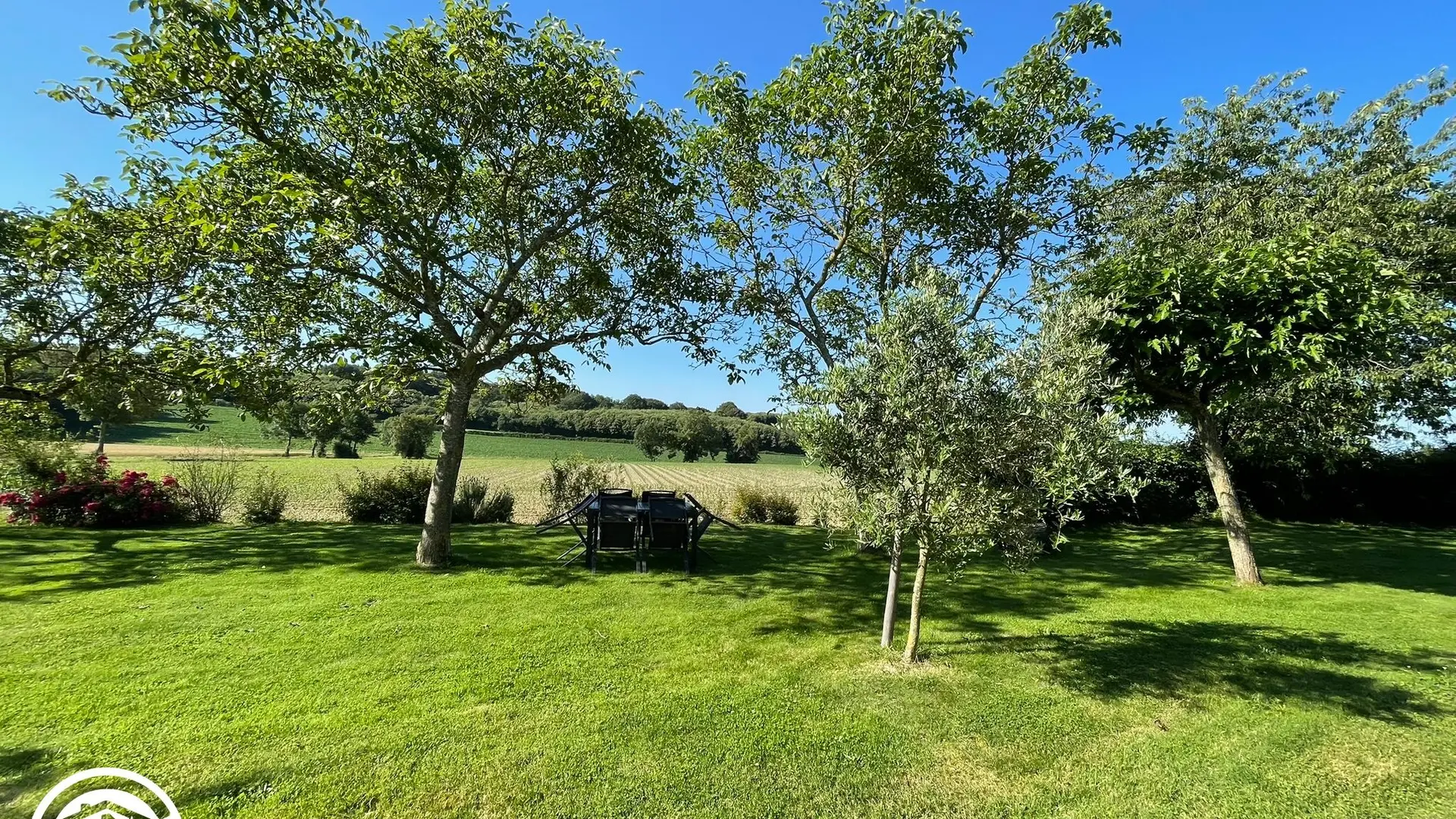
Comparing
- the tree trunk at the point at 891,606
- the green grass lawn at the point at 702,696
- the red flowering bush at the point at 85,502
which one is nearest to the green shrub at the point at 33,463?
the red flowering bush at the point at 85,502

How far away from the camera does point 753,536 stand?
1364cm

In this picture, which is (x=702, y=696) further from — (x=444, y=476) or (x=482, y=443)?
(x=482, y=443)

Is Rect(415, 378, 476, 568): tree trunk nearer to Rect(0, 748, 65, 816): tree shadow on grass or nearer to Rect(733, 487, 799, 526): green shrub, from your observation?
Rect(0, 748, 65, 816): tree shadow on grass

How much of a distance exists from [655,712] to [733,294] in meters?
8.26

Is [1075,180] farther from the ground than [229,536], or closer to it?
farther from the ground

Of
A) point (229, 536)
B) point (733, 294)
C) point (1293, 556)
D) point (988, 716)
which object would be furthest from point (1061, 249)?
point (229, 536)

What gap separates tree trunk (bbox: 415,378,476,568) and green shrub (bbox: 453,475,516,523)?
644 cm

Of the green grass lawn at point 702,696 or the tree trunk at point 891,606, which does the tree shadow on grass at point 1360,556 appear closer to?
the green grass lawn at point 702,696

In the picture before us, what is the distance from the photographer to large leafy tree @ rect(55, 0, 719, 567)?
20.7 ft

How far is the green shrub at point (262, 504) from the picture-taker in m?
13.4

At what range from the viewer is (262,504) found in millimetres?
13484

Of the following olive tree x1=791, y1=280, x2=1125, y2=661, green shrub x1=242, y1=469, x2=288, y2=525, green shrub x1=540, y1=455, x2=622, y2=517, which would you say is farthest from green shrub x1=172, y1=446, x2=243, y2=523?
olive tree x1=791, y1=280, x2=1125, y2=661

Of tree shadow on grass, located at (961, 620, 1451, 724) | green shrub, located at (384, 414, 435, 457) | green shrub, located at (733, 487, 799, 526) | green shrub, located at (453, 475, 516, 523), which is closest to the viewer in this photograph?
tree shadow on grass, located at (961, 620, 1451, 724)

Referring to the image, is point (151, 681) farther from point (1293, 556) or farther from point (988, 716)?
point (1293, 556)
